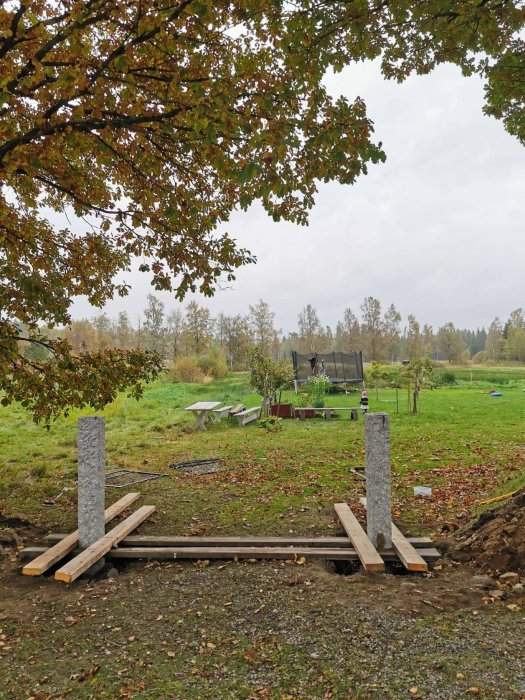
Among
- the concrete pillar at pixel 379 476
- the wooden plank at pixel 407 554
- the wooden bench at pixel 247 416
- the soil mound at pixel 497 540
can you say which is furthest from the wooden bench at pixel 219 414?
the soil mound at pixel 497 540

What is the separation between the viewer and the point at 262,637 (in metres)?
3.03

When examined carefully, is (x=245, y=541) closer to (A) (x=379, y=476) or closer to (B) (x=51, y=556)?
(A) (x=379, y=476)

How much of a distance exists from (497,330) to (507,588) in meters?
73.8

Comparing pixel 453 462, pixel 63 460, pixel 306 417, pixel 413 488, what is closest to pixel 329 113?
pixel 413 488

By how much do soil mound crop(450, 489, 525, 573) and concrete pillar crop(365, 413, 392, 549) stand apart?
0.66 m

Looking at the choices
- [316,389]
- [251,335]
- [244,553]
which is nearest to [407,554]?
[244,553]

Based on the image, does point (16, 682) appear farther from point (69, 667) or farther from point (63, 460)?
point (63, 460)

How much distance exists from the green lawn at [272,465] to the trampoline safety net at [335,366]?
9123mm

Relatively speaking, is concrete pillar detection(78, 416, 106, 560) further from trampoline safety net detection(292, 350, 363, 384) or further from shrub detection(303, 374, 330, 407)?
trampoline safety net detection(292, 350, 363, 384)

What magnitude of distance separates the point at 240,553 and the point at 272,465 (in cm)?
417

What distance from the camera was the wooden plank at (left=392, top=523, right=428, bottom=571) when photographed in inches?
155

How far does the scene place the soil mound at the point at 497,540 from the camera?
3.80 metres

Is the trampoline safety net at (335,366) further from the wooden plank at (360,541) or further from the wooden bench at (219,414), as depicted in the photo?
the wooden plank at (360,541)

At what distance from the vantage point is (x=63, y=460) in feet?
31.3
